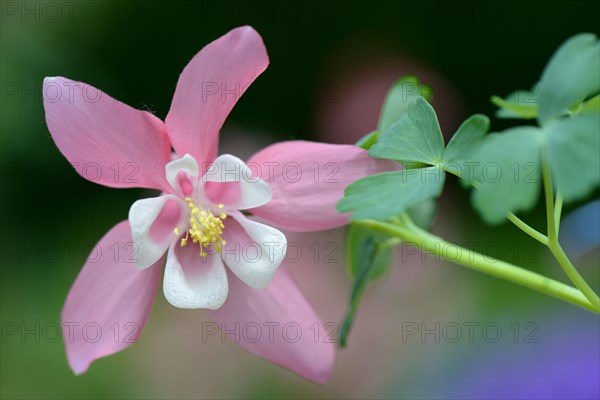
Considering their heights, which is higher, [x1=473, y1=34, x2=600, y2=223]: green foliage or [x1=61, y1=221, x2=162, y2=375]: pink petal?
[x1=473, y1=34, x2=600, y2=223]: green foliage

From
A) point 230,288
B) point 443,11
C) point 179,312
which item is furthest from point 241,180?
point 443,11

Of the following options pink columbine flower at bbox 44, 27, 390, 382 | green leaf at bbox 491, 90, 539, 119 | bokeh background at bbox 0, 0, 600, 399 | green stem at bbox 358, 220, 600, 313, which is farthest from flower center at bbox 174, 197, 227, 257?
bokeh background at bbox 0, 0, 600, 399

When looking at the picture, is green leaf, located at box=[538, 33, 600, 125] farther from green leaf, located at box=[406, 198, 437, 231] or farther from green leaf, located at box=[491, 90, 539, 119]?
green leaf, located at box=[406, 198, 437, 231]

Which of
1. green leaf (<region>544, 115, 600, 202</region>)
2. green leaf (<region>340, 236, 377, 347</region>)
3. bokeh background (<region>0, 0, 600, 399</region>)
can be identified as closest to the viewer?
green leaf (<region>544, 115, 600, 202</region>)

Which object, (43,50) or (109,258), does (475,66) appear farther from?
(109,258)

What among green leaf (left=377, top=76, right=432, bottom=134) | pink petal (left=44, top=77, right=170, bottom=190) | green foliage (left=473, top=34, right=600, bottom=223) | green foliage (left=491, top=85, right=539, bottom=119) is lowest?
pink petal (left=44, top=77, right=170, bottom=190)

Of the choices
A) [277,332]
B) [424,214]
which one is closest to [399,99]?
[424,214]
